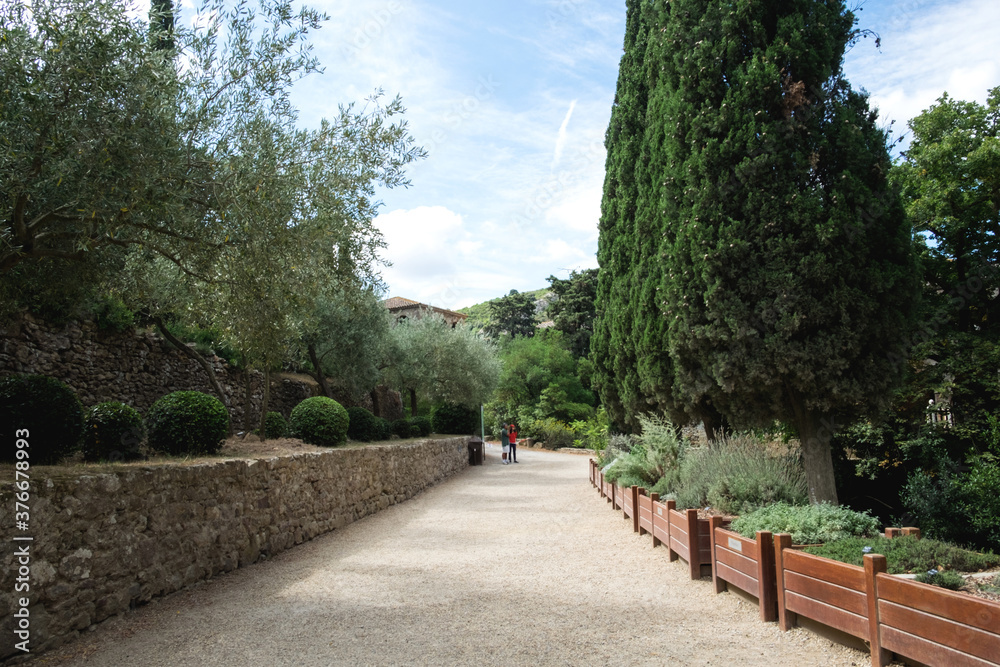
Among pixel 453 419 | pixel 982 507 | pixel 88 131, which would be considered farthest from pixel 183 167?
pixel 453 419

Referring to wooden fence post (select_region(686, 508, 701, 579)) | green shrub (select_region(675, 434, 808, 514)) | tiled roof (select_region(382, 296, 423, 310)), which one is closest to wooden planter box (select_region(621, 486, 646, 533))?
green shrub (select_region(675, 434, 808, 514))

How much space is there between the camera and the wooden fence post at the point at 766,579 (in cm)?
452

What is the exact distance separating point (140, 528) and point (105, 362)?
567 cm

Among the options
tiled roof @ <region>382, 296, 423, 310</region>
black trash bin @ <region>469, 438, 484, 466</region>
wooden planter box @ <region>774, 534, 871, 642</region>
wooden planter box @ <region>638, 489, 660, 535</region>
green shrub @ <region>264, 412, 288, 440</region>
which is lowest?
black trash bin @ <region>469, 438, 484, 466</region>

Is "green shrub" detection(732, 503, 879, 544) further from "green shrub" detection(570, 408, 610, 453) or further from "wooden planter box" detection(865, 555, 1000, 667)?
"green shrub" detection(570, 408, 610, 453)

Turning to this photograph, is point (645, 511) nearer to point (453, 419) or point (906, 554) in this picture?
point (906, 554)

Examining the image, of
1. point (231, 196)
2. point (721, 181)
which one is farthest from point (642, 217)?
point (231, 196)

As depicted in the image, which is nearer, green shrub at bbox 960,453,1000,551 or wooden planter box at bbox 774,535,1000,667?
wooden planter box at bbox 774,535,1000,667

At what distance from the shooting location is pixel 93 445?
5934 mm

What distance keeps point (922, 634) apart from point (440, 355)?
18.5m

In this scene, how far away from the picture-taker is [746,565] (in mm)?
4848

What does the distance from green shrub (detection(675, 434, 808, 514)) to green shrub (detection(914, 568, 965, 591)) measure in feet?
8.66

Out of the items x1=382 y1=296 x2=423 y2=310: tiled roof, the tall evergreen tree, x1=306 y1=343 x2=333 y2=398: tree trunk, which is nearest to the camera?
the tall evergreen tree

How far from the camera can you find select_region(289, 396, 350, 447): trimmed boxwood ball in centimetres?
1116
